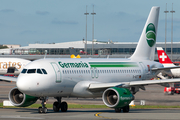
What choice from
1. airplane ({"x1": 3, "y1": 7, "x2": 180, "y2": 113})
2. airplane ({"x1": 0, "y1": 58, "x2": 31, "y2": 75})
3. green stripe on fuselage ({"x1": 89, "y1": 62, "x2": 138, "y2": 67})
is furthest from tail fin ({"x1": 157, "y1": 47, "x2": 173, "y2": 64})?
green stripe on fuselage ({"x1": 89, "y1": 62, "x2": 138, "y2": 67})

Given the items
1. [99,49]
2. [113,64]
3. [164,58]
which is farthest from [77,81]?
[99,49]

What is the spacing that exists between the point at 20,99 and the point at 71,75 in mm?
5229

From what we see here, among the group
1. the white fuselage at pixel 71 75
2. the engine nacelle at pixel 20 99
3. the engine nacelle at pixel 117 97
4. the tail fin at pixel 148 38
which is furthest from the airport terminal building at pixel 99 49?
the engine nacelle at pixel 117 97

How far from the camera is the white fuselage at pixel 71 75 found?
1099 inches

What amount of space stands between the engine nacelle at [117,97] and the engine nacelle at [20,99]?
21.2ft

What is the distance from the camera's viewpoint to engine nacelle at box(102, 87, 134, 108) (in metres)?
28.4

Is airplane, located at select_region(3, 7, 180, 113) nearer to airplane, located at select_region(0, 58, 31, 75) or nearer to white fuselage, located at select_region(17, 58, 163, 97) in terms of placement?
white fuselage, located at select_region(17, 58, 163, 97)

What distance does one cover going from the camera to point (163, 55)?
275 ft

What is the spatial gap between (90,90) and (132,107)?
819 centimetres

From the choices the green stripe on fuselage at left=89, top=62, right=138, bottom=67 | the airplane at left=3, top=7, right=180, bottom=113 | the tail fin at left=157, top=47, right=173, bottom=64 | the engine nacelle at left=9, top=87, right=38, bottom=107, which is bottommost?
the engine nacelle at left=9, top=87, right=38, bottom=107

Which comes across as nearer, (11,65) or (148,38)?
(148,38)

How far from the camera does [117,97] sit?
93.6 ft

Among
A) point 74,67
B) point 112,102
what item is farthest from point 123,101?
point 74,67

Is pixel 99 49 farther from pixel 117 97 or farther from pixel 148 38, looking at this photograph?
pixel 117 97
